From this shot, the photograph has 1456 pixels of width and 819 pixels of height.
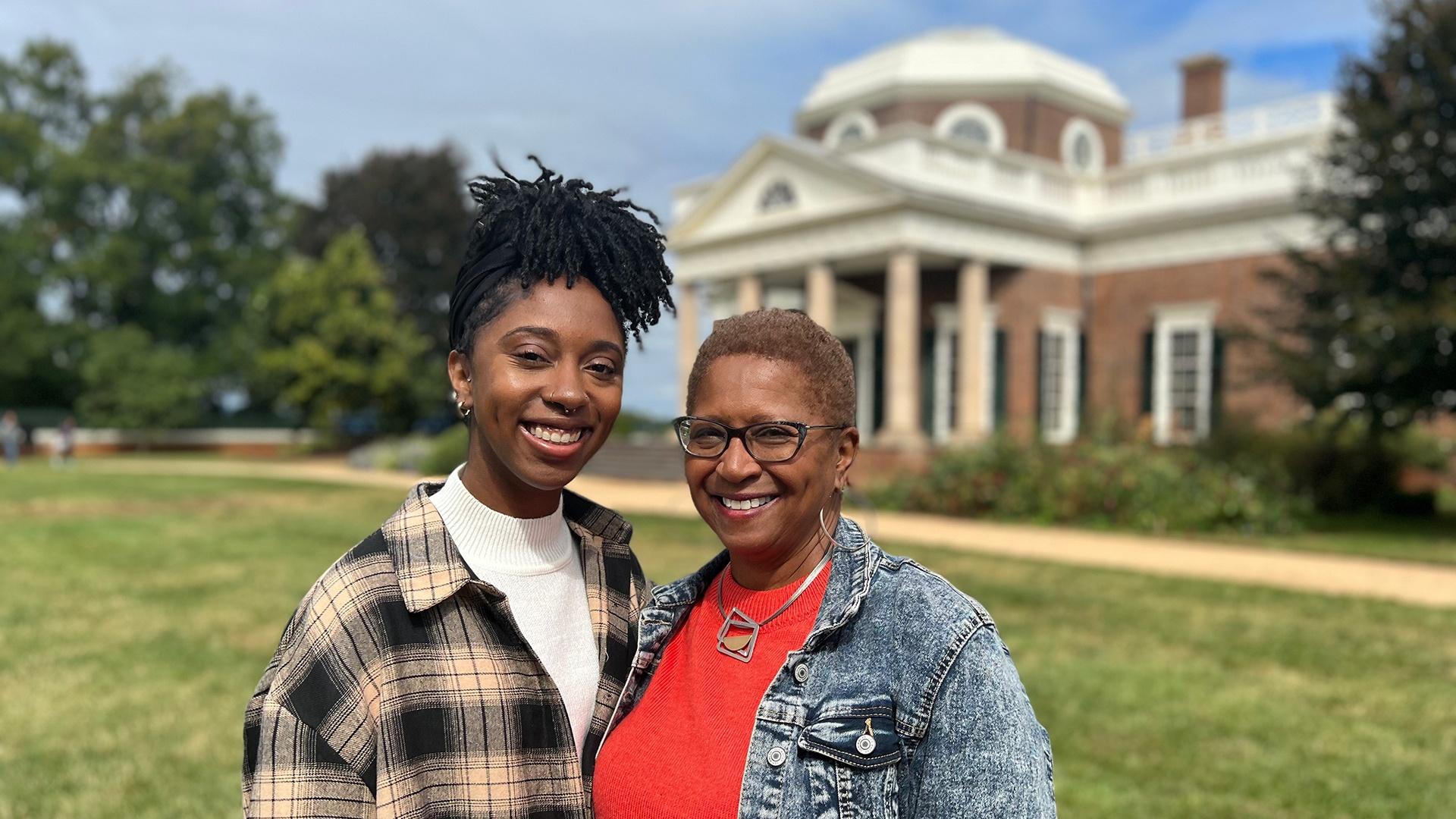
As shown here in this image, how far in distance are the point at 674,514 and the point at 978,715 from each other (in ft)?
44.5

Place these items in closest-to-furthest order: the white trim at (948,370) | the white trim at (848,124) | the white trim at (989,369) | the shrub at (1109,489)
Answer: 1. the shrub at (1109,489)
2. the white trim at (989,369)
3. the white trim at (948,370)
4. the white trim at (848,124)

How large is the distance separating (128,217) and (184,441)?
9449 millimetres

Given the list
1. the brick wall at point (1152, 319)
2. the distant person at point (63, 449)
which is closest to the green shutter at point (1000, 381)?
the brick wall at point (1152, 319)

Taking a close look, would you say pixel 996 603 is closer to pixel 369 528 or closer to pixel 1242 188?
pixel 369 528

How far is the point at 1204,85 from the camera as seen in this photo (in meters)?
24.5

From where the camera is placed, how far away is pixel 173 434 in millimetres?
37344

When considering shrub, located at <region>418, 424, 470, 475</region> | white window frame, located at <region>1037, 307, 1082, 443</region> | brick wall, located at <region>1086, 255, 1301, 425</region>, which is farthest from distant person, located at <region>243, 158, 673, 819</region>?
white window frame, located at <region>1037, 307, 1082, 443</region>

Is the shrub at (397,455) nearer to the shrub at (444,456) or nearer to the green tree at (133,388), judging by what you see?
the shrub at (444,456)

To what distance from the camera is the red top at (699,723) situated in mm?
1647

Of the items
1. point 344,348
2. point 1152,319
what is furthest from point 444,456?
point 1152,319

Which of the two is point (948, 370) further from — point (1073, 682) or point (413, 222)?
point (413, 222)

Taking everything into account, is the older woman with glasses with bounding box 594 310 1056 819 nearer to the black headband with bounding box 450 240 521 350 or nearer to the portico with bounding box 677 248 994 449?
the black headband with bounding box 450 240 521 350

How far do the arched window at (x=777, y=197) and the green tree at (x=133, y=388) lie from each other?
23336 mm

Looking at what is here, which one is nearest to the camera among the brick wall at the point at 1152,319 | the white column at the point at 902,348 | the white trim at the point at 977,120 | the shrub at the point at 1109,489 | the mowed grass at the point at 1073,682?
the mowed grass at the point at 1073,682
